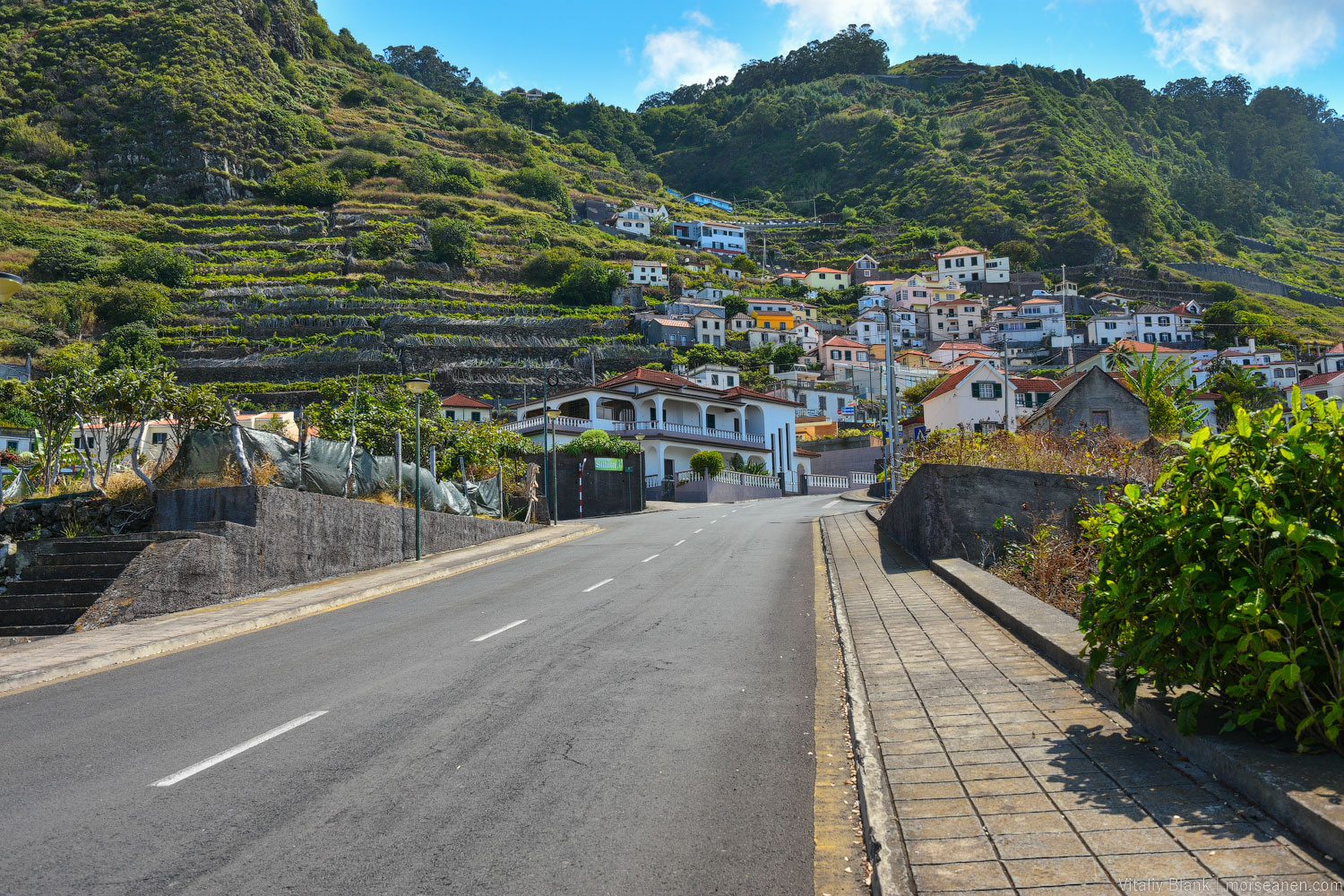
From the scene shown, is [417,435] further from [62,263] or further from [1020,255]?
[1020,255]

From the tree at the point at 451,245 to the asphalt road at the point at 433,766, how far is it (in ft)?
356

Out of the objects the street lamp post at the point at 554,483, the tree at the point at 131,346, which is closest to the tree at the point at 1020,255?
the street lamp post at the point at 554,483

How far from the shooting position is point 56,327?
85000mm

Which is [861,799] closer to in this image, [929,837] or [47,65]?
[929,837]

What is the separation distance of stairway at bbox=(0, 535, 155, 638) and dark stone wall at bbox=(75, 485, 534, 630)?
379 mm

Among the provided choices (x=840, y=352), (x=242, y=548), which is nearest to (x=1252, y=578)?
(x=242, y=548)

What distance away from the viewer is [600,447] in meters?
46.9

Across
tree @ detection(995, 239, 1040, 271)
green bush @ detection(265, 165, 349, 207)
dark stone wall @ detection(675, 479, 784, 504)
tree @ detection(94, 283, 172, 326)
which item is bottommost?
dark stone wall @ detection(675, 479, 784, 504)

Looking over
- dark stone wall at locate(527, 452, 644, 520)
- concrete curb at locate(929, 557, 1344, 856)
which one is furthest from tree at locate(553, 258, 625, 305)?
concrete curb at locate(929, 557, 1344, 856)

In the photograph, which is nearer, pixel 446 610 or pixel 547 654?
pixel 547 654

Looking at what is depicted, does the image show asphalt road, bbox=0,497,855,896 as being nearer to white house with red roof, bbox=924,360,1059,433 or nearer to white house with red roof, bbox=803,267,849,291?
white house with red roof, bbox=924,360,1059,433

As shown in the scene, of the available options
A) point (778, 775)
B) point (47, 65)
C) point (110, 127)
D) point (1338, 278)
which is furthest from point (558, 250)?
point (1338, 278)

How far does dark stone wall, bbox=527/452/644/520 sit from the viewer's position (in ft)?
148

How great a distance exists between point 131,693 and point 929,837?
781cm
